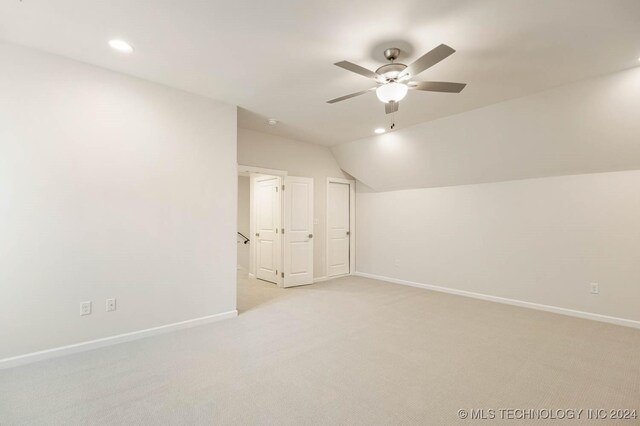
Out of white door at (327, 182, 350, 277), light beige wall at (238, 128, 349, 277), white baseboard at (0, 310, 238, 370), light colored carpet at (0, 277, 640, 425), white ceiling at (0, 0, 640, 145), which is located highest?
white ceiling at (0, 0, 640, 145)

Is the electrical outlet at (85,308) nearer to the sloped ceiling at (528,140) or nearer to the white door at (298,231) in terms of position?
the white door at (298,231)

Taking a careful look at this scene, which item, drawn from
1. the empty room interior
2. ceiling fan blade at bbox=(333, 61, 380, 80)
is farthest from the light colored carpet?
ceiling fan blade at bbox=(333, 61, 380, 80)

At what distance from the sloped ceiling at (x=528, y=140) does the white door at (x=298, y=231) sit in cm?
148

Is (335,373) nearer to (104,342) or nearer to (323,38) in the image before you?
(104,342)

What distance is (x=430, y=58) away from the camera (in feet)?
6.95

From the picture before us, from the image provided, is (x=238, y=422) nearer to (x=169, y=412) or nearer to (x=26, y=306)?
(x=169, y=412)

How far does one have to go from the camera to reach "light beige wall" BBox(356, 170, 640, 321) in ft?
12.0

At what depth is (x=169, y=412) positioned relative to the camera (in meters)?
1.98

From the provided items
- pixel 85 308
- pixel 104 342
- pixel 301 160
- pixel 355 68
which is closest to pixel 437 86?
pixel 355 68

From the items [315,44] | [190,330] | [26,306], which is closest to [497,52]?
[315,44]

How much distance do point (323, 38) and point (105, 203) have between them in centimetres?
266

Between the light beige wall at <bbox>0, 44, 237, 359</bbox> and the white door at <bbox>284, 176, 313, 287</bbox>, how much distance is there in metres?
1.73

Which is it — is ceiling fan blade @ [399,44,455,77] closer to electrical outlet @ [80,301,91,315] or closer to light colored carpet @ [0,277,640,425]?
light colored carpet @ [0,277,640,425]

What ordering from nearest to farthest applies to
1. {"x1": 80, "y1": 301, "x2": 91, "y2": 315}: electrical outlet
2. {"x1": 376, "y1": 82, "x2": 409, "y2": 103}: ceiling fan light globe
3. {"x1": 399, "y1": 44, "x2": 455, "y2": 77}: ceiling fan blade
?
1. {"x1": 399, "y1": 44, "x2": 455, "y2": 77}: ceiling fan blade
2. {"x1": 376, "y1": 82, "x2": 409, "y2": 103}: ceiling fan light globe
3. {"x1": 80, "y1": 301, "x2": 91, "y2": 315}: electrical outlet
